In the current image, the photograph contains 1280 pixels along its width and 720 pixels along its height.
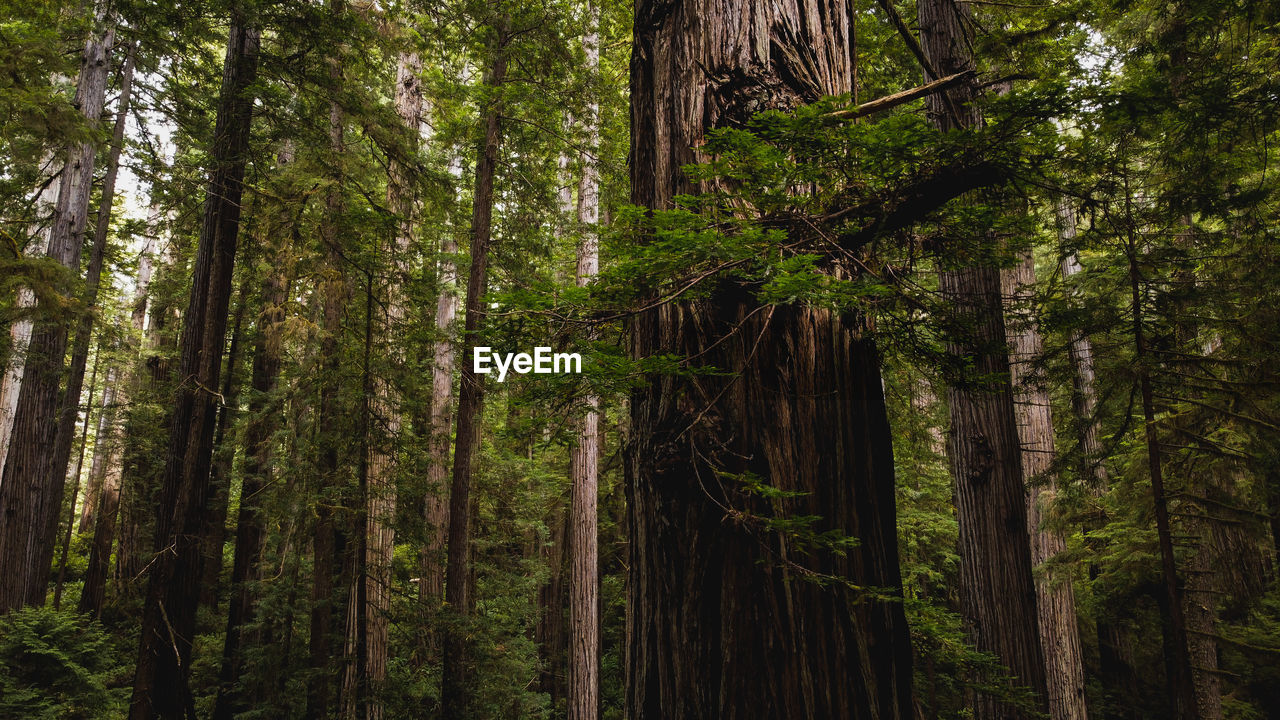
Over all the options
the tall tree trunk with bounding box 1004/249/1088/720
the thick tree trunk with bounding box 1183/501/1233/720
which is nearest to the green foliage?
the tall tree trunk with bounding box 1004/249/1088/720

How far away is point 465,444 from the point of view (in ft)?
24.5

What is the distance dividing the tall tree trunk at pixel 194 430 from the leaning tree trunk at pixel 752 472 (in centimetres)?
609

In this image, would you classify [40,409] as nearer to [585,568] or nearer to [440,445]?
[440,445]

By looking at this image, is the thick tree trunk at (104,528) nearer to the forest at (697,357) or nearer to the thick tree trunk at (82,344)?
the forest at (697,357)

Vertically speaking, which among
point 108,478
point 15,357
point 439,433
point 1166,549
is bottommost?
point 1166,549

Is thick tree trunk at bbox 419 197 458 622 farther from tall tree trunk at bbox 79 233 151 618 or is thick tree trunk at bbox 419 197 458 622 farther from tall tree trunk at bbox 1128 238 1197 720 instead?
tall tree trunk at bbox 1128 238 1197 720

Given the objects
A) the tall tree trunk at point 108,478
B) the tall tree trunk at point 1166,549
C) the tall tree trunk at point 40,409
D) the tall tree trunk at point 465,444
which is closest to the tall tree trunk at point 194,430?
the tall tree trunk at point 465,444

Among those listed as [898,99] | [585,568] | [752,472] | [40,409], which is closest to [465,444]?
[585,568]

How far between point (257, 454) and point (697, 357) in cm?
1117

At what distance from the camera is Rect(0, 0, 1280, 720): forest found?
173cm

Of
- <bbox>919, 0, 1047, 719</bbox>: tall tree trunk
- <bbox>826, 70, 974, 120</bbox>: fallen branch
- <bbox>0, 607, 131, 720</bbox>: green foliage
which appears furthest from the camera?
<bbox>0, 607, 131, 720</bbox>: green foliage

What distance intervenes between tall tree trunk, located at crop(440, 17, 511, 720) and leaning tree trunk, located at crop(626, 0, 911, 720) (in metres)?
5.44

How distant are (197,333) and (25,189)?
6099mm

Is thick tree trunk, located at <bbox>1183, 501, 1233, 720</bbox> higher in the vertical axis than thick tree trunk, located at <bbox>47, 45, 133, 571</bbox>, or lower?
lower
